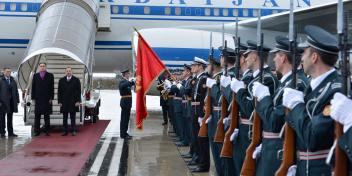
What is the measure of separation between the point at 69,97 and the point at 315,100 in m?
8.63

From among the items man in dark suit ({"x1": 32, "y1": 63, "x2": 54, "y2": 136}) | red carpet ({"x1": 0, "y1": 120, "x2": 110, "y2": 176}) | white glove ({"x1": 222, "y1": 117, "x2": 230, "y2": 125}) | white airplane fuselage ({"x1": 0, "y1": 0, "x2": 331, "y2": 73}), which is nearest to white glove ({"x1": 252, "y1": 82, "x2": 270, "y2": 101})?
white glove ({"x1": 222, "y1": 117, "x2": 230, "y2": 125})

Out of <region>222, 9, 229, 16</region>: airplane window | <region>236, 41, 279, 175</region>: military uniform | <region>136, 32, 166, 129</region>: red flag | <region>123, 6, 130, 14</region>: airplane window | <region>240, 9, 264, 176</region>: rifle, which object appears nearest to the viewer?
<region>240, 9, 264, 176</region>: rifle

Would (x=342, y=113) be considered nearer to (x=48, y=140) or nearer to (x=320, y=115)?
(x=320, y=115)

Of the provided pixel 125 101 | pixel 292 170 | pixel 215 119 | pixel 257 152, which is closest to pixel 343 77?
pixel 292 170

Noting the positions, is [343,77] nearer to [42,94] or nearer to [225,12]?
[42,94]

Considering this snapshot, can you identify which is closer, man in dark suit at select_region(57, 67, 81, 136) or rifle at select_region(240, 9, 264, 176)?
rifle at select_region(240, 9, 264, 176)

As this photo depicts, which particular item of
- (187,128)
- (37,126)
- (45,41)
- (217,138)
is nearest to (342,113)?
(217,138)

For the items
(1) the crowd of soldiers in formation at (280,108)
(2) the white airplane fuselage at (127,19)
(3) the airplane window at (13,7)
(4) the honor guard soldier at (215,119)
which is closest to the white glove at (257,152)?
(1) the crowd of soldiers in formation at (280,108)

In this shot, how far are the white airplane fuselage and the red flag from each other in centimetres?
462

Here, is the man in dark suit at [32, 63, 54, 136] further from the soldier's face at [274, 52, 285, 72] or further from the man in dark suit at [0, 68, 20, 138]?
the soldier's face at [274, 52, 285, 72]

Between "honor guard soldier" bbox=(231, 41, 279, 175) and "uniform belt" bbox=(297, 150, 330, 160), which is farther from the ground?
"honor guard soldier" bbox=(231, 41, 279, 175)

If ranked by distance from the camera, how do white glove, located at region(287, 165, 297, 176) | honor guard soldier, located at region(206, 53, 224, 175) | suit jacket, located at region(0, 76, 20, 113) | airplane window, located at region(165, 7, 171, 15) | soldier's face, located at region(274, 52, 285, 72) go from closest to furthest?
1. white glove, located at region(287, 165, 297, 176)
2. soldier's face, located at region(274, 52, 285, 72)
3. honor guard soldier, located at region(206, 53, 224, 175)
4. suit jacket, located at region(0, 76, 20, 113)
5. airplane window, located at region(165, 7, 171, 15)

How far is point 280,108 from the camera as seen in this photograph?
397 cm

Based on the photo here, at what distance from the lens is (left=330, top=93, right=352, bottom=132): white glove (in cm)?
282
